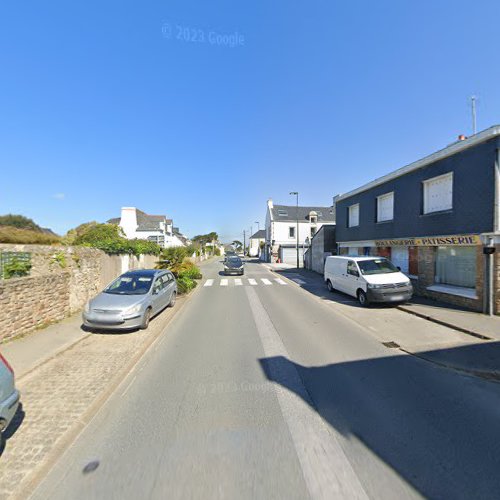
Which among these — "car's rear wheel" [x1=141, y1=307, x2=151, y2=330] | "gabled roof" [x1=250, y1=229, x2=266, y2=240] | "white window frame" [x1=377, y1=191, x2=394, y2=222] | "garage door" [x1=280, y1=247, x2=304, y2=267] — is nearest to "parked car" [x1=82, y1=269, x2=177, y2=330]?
"car's rear wheel" [x1=141, y1=307, x2=151, y2=330]

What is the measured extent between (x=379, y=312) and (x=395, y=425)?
6.29m

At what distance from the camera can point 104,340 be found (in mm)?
6504

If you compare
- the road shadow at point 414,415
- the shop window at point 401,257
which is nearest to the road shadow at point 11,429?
the road shadow at point 414,415

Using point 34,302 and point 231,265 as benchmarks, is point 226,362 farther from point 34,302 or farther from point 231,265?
point 231,265

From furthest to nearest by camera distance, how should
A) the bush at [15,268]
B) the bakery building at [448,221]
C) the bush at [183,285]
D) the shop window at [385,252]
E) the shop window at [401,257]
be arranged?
1. the shop window at [385,252]
2. the bush at [183,285]
3. the shop window at [401,257]
4. the bakery building at [448,221]
5. the bush at [15,268]

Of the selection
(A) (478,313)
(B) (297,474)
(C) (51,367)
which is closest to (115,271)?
(C) (51,367)

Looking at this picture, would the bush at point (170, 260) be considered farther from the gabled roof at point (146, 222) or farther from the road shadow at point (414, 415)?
the gabled roof at point (146, 222)

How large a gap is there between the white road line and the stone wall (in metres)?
5.99

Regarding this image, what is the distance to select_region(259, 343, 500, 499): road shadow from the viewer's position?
2.55 meters

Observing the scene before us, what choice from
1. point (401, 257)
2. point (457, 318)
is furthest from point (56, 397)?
point (401, 257)

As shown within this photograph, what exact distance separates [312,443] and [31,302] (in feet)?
24.3

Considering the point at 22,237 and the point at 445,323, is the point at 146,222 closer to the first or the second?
the point at 22,237

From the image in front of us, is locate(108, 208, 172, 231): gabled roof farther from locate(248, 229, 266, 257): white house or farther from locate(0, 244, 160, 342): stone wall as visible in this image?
locate(248, 229, 266, 257): white house

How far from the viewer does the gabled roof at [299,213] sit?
42550 millimetres
